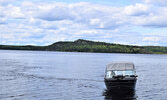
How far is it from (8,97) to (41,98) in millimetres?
4707

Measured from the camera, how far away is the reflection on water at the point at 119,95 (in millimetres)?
36500

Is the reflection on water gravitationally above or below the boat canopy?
below

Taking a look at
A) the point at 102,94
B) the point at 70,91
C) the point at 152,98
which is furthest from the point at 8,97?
the point at 152,98

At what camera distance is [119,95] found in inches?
1510

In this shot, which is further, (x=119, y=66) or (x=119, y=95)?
(x=119, y=66)

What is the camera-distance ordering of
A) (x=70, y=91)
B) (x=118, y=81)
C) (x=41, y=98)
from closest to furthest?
(x=41, y=98), (x=118, y=81), (x=70, y=91)

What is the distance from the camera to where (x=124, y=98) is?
36.4 meters

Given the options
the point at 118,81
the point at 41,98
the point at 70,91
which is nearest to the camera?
the point at 41,98

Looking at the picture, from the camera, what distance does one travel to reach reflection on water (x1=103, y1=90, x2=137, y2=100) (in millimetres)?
36500

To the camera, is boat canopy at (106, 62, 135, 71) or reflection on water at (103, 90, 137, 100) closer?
reflection on water at (103, 90, 137, 100)

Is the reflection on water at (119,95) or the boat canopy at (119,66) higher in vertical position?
the boat canopy at (119,66)

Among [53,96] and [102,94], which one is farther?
[102,94]

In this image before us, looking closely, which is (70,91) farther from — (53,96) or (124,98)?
(124,98)

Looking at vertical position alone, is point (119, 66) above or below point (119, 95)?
above
